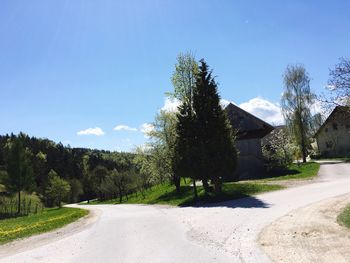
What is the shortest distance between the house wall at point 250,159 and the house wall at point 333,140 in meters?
28.0

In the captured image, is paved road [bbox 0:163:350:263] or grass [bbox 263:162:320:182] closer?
paved road [bbox 0:163:350:263]

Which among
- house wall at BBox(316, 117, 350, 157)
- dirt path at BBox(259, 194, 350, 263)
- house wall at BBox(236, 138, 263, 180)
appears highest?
house wall at BBox(316, 117, 350, 157)

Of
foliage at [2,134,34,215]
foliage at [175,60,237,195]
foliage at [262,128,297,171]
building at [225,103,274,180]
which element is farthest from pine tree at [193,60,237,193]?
foliage at [2,134,34,215]

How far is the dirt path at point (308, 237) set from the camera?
32.3 ft

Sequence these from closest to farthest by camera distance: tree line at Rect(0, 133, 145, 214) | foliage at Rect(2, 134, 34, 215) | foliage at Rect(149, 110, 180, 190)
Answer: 1. foliage at Rect(149, 110, 180, 190)
2. foliage at Rect(2, 134, 34, 215)
3. tree line at Rect(0, 133, 145, 214)

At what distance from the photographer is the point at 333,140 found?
71625 mm

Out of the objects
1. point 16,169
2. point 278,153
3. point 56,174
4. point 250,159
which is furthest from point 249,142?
point 56,174

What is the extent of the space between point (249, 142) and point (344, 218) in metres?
34.6

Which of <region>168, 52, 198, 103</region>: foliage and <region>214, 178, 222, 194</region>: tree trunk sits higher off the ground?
<region>168, 52, 198, 103</region>: foliage

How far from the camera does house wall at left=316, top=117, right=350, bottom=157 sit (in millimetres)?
70875

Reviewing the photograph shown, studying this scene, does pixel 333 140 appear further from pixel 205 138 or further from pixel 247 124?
pixel 205 138

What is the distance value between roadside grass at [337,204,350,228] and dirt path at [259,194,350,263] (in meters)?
0.19

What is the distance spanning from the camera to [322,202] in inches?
766

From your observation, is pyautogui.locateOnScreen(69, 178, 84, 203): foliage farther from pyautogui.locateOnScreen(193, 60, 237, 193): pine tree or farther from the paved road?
the paved road
